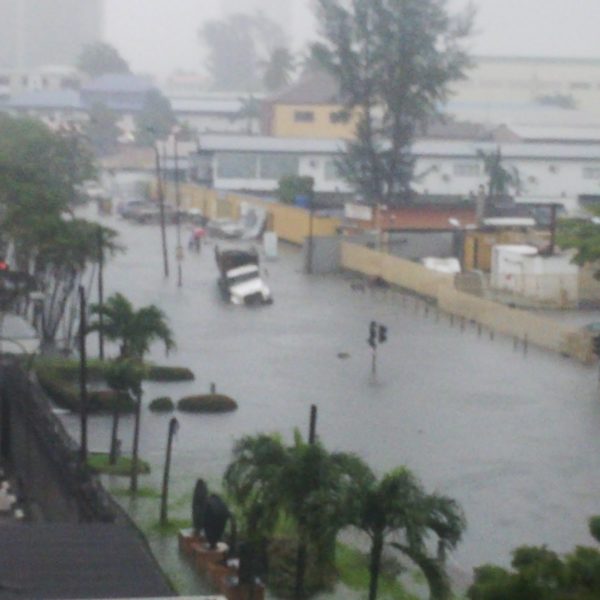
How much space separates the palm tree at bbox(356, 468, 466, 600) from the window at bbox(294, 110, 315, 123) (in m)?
31.9

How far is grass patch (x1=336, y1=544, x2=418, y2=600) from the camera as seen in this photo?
7367mm

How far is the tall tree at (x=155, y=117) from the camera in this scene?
136 ft

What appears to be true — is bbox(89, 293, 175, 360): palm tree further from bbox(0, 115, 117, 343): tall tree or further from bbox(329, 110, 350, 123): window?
bbox(329, 110, 350, 123): window

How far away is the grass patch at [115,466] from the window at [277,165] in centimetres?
2001

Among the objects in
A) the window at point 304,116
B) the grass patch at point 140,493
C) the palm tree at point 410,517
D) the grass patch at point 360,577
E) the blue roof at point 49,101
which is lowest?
the grass patch at point 360,577

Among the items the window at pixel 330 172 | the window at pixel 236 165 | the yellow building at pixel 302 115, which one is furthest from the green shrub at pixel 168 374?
the yellow building at pixel 302 115

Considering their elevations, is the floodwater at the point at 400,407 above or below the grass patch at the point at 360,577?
above

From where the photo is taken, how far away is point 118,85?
50500mm

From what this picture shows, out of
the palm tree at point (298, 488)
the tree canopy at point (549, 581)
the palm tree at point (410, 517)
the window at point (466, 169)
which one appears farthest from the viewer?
the window at point (466, 169)

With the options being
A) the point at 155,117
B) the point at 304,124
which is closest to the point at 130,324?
the point at 304,124

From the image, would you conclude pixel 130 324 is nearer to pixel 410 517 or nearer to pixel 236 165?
pixel 410 517

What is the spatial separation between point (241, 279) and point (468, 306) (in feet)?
8.79

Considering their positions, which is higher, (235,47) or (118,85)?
(235,47)

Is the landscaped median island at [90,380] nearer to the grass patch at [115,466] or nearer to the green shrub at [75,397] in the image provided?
the green shrub at [75,397]
